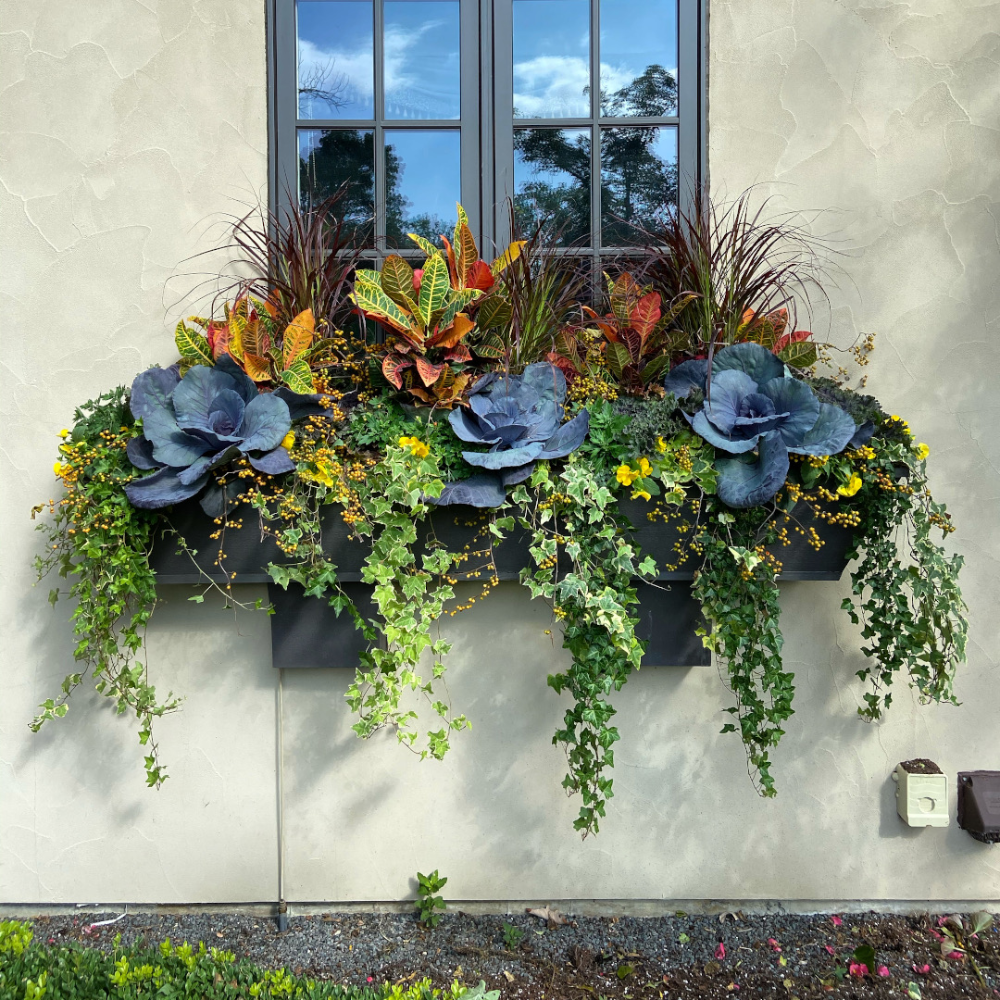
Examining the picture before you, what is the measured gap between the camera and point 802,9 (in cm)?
208

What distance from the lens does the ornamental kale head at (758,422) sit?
1.76 m

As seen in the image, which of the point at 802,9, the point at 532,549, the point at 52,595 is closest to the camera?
the point at 532,549

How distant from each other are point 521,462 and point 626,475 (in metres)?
0.26

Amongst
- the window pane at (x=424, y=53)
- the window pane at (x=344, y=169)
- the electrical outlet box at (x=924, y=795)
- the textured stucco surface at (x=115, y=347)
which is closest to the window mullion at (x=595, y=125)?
the window pane at (x=424, y=53)

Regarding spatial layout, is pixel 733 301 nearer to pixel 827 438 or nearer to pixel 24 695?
pixel 827 438

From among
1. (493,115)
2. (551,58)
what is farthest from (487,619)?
(551,58)

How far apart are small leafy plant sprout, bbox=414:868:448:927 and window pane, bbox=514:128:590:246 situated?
1805 mm

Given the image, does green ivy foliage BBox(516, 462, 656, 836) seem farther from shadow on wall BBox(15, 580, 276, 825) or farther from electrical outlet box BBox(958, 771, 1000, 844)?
electrical outlet box BBox(958, 771, 1000, 844)

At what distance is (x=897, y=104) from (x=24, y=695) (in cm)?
290

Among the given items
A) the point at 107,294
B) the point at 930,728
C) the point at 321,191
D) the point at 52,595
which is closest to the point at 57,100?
the point at 107,294

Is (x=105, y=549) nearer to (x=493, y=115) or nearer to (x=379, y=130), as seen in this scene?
(x=379, y=130)

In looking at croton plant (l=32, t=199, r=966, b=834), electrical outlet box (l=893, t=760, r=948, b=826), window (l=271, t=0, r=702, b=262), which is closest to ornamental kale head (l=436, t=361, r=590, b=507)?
croton plant (l=32, t=199, r=966, b=834)

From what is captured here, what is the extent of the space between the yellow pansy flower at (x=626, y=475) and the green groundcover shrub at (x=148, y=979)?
114 cm

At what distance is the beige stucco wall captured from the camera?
6.86 ft
